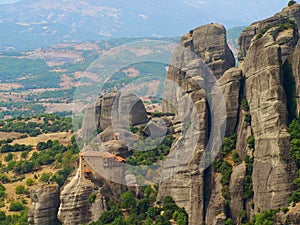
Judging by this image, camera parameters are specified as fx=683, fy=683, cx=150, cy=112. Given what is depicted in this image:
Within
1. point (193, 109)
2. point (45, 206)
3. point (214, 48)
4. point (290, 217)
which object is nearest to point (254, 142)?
point (193, 109)

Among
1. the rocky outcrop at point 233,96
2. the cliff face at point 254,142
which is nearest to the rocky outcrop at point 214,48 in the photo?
the cliff face at point 254,142

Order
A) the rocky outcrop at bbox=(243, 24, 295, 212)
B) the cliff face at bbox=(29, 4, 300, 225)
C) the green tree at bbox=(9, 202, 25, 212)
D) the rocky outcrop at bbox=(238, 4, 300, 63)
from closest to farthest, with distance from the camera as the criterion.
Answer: the rocky outcrop at bbox=(243, 24, 295, 212) → the cliff face at bbox=(29, 4, 300, 225) → the rocky outcrop at bbox=(238, 4, 300, 63) → the green tree at bbox=(9, 202, 25, 212)

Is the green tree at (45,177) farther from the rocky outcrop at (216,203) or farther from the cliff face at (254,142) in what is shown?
the rocky outcrop at (216,203)

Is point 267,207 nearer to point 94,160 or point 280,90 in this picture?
point 280,90

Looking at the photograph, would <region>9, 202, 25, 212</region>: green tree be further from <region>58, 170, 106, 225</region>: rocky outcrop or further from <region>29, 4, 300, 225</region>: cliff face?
<region>58, 170, 106, 225</region>: rocky outcrop

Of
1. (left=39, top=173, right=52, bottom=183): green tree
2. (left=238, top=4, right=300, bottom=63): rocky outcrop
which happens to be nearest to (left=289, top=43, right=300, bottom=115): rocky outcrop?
(left=238, top=4, right=300, bottom=63): rocky outcrop

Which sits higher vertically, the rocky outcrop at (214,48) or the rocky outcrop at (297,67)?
the rocky outcrop at (214,48)
